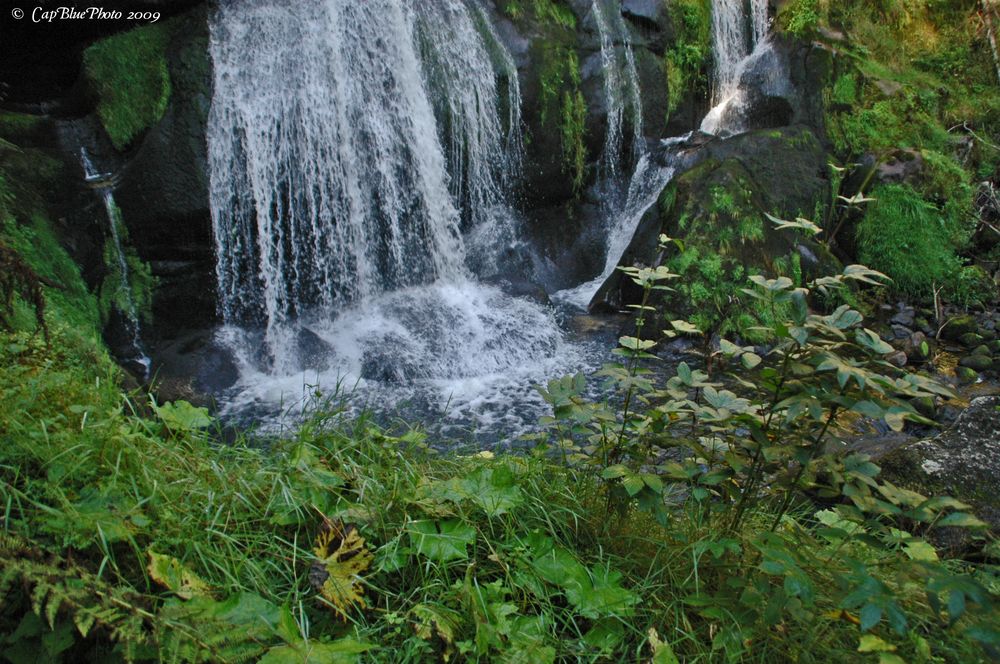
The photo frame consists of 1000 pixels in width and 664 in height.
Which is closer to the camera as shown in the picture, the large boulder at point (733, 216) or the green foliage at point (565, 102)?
the large boulder at point (733, 216)

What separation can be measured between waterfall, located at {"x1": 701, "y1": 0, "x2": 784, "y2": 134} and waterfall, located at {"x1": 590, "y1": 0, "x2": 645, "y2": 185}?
1.30 meters

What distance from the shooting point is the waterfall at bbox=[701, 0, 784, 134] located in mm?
9695

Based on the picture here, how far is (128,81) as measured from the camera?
6504mm

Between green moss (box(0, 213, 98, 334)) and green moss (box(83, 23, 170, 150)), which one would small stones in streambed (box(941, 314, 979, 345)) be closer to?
green moss (box(0, 213, 98, 334))

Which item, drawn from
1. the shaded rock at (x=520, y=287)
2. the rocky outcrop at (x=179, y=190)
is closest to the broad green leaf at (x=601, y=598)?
the shaded rock at (x=520, y=287)

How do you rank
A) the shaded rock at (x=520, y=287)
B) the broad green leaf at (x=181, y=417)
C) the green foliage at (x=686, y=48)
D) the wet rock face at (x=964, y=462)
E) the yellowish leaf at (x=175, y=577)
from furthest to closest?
the green foliage at (x=686, y=48), the shaded rock at (x=520, y=287), the wet rock face at (x=964, y=462), the broad green leaf at (x=181, y=417), the yellowish leaf at (x=175, y=577)

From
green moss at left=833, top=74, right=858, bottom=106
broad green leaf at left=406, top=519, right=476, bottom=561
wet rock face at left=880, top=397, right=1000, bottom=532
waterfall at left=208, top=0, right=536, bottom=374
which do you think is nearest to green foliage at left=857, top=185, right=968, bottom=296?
green moss at left=833, top=74, right=858, bottom=106

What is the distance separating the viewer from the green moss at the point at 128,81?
643cm

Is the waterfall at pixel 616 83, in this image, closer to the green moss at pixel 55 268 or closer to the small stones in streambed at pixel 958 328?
the small stones in streambed at pixel 958 328

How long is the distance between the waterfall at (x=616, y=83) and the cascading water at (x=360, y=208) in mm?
1791

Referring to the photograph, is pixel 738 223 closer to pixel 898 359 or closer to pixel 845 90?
pixel 898 359

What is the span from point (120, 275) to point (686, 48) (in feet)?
27.8

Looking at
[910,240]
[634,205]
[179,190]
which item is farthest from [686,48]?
[179,190]

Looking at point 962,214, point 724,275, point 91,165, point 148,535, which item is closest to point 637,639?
point 148,535
